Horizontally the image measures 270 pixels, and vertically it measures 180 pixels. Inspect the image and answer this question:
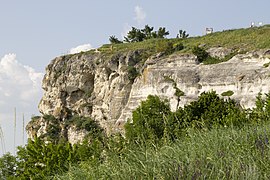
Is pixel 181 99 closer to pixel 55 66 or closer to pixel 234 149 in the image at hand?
pixel 55 66

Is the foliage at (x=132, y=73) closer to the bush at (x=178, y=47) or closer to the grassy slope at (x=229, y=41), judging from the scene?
the grassy slope at (x=229, y=41)

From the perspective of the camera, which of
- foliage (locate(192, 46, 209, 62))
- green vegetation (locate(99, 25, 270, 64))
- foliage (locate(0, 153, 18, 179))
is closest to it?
foliage (locate(0, 153, 18, 179))

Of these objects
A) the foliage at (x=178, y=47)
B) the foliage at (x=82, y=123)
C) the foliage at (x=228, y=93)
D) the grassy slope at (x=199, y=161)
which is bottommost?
the foliage at (x=82, y=123)

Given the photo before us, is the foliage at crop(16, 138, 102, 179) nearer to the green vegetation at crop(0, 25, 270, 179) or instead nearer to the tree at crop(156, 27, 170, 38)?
the green vegetation at crop(0, 25, 270, 179)

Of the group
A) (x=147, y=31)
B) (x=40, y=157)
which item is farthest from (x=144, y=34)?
(x=40, y=157)

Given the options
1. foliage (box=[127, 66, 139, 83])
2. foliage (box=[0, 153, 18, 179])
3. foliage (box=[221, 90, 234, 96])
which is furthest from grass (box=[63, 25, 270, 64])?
A: foliage (box=[0, 153, 18, 179])

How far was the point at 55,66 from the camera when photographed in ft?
156

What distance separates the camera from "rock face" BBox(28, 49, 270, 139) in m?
30.0

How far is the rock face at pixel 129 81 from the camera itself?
30000mm

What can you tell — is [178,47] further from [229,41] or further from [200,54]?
[200,54]

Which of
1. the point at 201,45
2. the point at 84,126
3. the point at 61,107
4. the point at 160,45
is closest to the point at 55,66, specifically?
the point at 61,107

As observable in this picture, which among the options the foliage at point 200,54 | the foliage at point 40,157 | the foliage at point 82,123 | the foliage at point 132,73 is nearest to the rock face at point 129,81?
the foliage at point 132,73

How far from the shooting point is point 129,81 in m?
39.8

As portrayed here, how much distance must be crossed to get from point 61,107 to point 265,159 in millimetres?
41584
